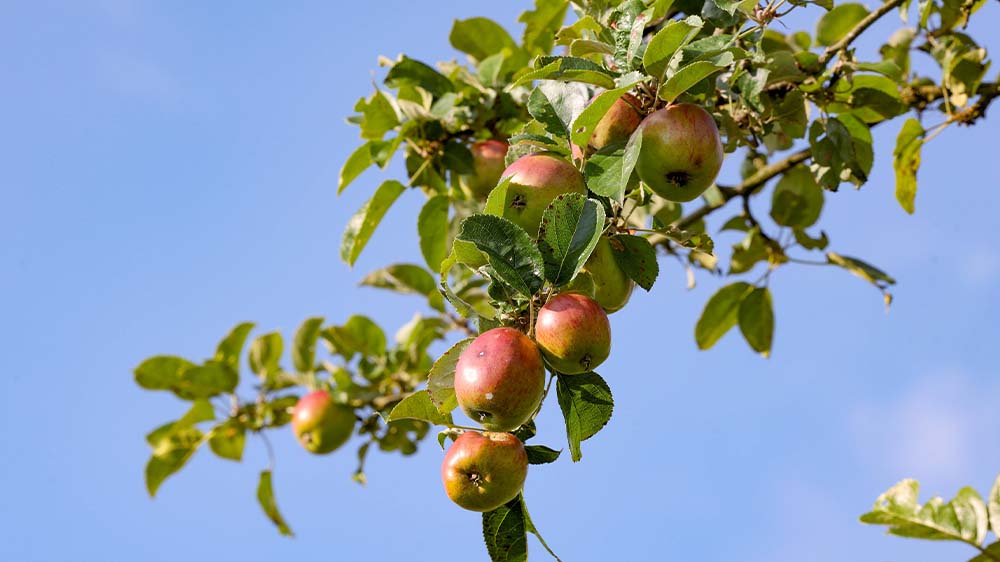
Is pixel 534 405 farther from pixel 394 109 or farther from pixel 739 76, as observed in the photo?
pixel 394 109

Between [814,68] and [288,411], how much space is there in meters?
2.40

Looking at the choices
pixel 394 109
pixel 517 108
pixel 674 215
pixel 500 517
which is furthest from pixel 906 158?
pixel 500 517

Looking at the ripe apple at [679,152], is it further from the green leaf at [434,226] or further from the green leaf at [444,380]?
the green leaf at [434,226]

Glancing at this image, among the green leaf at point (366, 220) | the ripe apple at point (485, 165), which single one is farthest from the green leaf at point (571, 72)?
the green leaf at point (366, 220)

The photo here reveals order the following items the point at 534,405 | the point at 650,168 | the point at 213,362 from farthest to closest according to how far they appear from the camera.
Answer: the point at 213,362 → the point at 650,168 → the point at 534,405

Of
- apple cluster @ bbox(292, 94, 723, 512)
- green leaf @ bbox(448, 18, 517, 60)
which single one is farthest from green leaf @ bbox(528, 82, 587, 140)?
green leaf @ bbox(448, 18, 517, 60)

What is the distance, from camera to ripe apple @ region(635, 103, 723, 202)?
1.49 metres

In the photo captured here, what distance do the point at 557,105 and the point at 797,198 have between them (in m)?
1.62

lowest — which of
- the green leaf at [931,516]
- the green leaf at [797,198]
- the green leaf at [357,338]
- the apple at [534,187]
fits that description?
the green leaf at [931,516]

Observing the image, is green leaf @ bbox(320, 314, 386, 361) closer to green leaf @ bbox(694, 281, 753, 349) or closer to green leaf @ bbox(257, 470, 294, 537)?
green leaf @ bbox(257, 470, 294, 537)

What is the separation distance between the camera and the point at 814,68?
2238mm

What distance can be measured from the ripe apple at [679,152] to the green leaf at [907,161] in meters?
1.28

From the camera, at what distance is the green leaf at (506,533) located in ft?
5.19

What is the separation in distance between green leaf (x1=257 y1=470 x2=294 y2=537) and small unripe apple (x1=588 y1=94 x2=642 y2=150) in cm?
245
